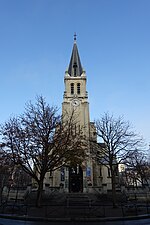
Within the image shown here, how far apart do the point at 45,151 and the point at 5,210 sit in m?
6.11

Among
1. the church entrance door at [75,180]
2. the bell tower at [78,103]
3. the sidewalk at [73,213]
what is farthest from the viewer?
the church entrance door at [75,180]

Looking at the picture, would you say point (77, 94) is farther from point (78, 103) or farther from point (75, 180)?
point (75, 180)

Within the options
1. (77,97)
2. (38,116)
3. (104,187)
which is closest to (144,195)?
(104,187)

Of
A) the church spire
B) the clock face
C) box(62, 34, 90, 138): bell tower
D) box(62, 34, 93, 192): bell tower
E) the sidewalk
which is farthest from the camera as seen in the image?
the church spire

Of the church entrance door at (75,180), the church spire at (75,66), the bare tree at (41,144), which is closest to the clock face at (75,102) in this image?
the church spire at (75,66)

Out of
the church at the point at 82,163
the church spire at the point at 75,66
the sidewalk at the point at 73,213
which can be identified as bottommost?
the sidewalk at the point at 73,213

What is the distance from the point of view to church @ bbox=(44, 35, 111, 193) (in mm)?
35562

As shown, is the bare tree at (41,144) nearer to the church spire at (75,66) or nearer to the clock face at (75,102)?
the clock face at (75,102)

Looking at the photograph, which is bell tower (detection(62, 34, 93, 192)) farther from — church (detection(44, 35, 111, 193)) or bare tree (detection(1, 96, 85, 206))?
bare tree (detection(1, 96, 85, 206))

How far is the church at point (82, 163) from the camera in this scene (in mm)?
35562

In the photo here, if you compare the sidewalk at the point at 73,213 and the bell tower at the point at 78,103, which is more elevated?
the bell tower at the point at 78,103

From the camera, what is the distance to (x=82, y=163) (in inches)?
1164

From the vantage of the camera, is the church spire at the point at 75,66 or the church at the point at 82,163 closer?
the church at the point at 82,163

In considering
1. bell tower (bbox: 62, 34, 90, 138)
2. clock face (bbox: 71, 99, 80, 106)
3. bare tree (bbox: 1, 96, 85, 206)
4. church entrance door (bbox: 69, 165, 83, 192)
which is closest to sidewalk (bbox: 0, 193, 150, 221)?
bare tree (bbox: 1, 96, 85, 206)
